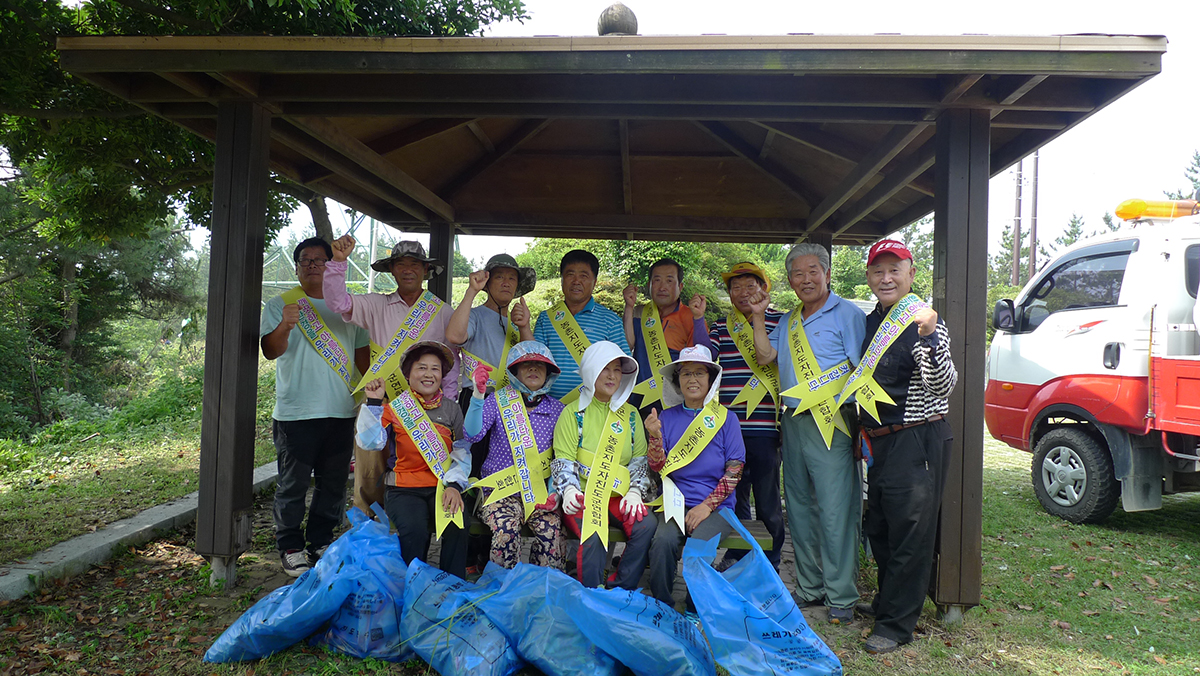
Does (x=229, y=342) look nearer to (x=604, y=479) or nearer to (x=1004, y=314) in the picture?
(x=604, y=479)

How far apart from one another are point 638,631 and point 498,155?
180 inches

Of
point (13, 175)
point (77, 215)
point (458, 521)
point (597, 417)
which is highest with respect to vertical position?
point (13, 175)

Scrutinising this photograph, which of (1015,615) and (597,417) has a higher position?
(597,417)

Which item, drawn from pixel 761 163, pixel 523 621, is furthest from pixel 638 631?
pixel 761 163

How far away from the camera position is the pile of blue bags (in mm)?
2500

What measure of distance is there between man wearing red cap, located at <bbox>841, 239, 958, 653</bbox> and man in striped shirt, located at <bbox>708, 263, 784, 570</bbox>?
70 centimetres

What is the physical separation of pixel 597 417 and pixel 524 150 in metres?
3.41

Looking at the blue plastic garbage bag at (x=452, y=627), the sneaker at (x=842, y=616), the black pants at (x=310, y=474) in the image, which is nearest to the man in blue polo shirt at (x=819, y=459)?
the sneaker at (x=842, y=616)

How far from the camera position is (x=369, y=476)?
12.0 ft

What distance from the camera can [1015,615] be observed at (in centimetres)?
371

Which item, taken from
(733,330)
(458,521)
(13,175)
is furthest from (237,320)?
(13,175)

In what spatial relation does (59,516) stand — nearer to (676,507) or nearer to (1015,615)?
(676,507)

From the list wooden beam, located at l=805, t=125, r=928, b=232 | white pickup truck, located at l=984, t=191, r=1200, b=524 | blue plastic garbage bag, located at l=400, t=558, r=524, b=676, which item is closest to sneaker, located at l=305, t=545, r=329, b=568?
blue plastic garbage bag, located at l=400, t=558, r=524, b=676

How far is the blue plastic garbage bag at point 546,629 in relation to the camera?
103 inches
